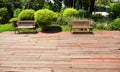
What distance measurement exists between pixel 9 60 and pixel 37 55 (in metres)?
1.06

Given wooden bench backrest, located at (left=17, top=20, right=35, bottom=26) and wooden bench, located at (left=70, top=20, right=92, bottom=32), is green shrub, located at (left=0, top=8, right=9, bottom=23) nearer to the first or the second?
wooden bench backrest, located at (left=17, top=20, right=35, bottom=26)

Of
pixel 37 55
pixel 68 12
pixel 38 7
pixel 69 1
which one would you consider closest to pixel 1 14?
pixel 38 7

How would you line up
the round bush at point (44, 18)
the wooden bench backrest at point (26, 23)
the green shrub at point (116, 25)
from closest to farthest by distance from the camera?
the round bush at point (44, 18), the wooden bench backrest at point (26, 23), the green shrub at point (116, 25)

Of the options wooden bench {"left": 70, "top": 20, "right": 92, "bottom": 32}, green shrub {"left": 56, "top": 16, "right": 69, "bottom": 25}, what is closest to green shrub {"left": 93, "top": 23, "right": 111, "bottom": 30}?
wooden bench {"left": 70, "top": 20, "right": 92, "bottom": 32}

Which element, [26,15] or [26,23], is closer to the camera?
[26,23]

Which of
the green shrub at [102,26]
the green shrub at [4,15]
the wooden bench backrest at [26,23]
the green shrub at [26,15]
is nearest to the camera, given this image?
the wooden bench backrest at [26,23]

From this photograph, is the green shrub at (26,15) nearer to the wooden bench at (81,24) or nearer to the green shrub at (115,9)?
the wooden bench at (81,24)

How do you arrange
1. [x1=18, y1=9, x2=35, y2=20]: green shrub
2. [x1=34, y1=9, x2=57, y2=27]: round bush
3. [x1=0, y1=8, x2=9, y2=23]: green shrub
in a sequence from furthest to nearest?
[x1=0, y1=8, x2=9, y2=23]: green shrub
[x1=18, y1=9, x2=35, y2=20]: green shrub
[x1=34, y1=9, x2=57, y2=27]: round bush

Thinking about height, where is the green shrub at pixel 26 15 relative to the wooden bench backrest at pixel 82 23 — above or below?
above

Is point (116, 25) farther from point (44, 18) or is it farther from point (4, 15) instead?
point (4, 15)

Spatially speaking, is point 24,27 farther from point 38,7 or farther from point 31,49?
point 38,7

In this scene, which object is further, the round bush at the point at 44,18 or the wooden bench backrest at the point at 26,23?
the wooden bench backrest at the point at 26,23

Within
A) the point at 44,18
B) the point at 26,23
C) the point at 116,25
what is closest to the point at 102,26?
the point at 116,25

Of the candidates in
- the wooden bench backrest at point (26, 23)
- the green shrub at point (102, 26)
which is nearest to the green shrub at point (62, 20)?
the green shrub at point (102, 26)
